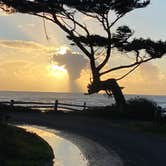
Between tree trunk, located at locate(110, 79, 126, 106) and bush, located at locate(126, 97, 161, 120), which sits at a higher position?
tree trunk, located at locate(110, 79, 126, 106)

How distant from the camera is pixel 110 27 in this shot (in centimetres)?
4444

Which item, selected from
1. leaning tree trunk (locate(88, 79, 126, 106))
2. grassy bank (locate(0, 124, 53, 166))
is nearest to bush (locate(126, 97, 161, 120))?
leaning tree trunk (locate(88, 79, 126, 106))

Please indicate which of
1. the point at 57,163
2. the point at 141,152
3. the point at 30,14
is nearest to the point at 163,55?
the point at 30,14

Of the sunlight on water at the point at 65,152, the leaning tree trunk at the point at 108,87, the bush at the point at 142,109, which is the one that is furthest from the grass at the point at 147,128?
the leaning tree trunk at the point at 108,87

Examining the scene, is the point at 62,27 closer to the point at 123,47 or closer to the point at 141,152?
the point at 123,47

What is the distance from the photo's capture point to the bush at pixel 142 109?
38963 mm

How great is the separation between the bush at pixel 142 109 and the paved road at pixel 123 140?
5359 mm

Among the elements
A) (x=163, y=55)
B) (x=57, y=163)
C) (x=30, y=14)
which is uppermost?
(x=30, y=14)

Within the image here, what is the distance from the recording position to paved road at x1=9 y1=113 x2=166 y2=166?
18337 millimetres

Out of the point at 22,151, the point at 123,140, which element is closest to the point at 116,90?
the point at 123,140

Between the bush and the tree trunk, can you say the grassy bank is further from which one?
the tree trunk

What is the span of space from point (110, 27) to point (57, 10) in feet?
14.9

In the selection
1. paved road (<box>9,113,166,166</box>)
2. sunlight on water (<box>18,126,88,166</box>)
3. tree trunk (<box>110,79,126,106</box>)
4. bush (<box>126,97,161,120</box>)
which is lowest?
sunlight on water (<box>18,126,88,166</box>)

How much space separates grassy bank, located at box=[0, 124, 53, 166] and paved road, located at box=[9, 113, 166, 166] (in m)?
2.57
